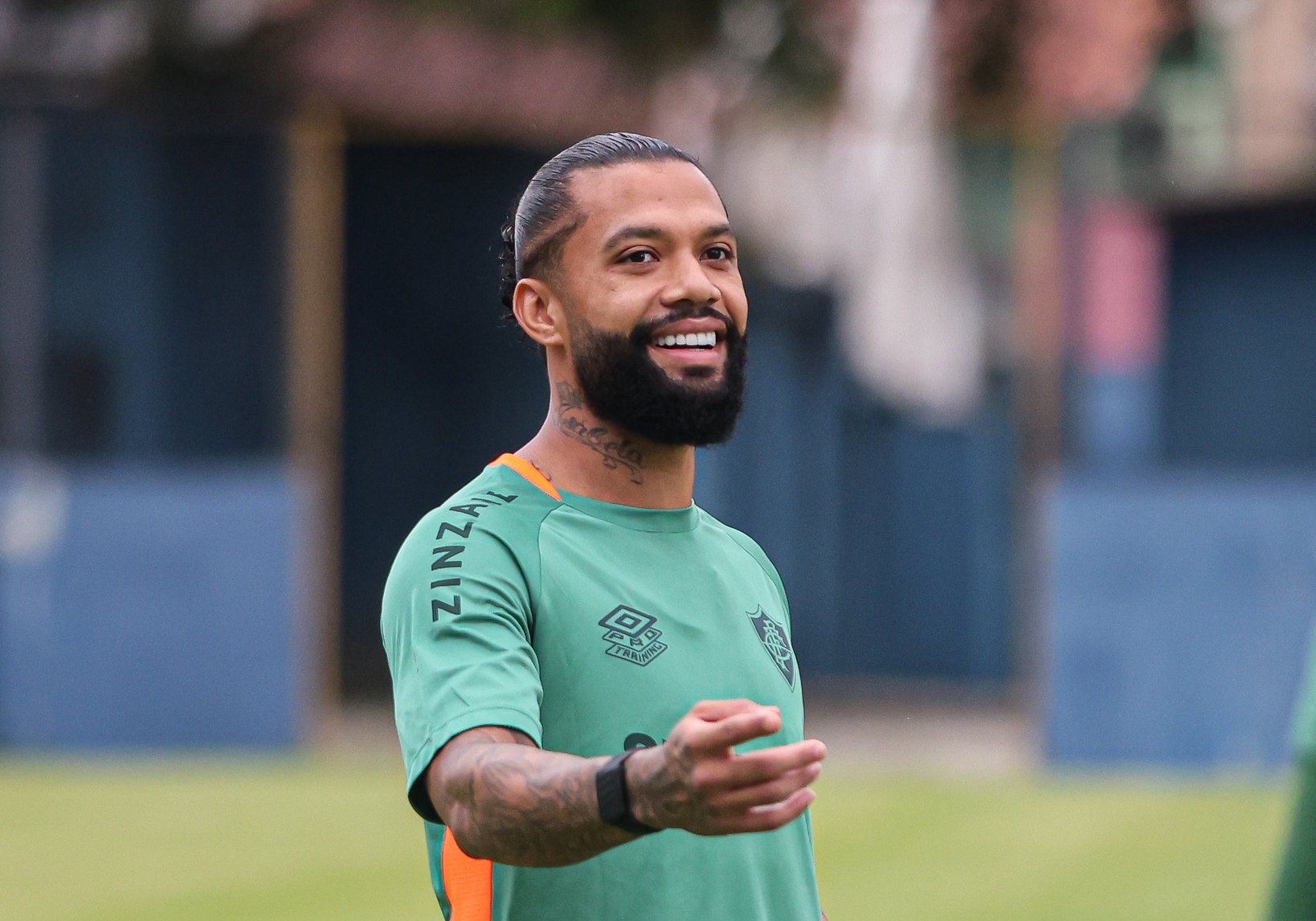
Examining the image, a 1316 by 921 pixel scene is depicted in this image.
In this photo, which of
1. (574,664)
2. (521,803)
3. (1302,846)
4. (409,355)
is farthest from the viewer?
(409,355)

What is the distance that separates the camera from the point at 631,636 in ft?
8.50

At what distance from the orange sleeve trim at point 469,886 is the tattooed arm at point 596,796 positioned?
284mm

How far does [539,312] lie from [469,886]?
32.8 inches

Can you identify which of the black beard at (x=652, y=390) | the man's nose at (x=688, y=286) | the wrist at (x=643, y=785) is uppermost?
the man's nose at (x=688, y=286)

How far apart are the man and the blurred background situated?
644cm

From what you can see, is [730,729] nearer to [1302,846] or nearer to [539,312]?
[1302,846]

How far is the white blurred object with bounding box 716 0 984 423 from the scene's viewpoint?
1281 cm

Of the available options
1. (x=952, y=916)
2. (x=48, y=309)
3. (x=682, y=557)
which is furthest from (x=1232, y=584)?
(x=682, y=557)

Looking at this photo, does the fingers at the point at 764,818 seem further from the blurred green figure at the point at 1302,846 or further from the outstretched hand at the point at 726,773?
the blurred green figure at the point at 1302,846

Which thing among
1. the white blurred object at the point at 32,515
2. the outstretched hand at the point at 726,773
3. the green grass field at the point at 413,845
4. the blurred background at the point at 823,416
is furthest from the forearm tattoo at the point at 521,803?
the white blurred object at the point at 32,515

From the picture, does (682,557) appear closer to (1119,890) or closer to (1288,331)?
(1119,890)

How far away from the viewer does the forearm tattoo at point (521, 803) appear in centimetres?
218

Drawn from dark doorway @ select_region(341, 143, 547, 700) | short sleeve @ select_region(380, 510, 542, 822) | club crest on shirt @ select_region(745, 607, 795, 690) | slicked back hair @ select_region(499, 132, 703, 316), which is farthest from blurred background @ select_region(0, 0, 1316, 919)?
short sleeve @ select_region(380, 510, 542, 822)

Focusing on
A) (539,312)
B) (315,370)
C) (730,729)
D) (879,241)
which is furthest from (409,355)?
(730,729)
